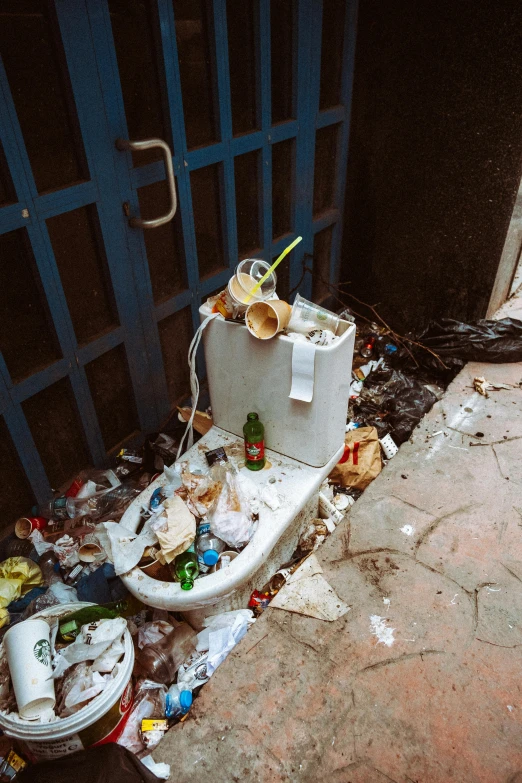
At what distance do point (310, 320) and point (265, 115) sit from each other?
4.41 feet

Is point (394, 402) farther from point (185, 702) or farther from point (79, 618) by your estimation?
point (79, 618)

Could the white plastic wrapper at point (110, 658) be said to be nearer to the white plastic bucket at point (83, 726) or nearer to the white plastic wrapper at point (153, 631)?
the white plastic bucket at point (83, 726)

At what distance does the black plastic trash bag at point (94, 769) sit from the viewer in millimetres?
1621

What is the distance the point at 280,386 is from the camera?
218 centimetres

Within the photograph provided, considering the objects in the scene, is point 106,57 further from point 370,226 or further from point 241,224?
point 370,226

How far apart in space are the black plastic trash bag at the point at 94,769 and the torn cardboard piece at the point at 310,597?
29.7 inches

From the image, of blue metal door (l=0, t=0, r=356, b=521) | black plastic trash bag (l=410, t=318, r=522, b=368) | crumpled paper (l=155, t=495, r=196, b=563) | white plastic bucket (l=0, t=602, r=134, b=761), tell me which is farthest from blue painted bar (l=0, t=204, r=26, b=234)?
black plastic trash bag (l=410, t=318, r=522, b=368)

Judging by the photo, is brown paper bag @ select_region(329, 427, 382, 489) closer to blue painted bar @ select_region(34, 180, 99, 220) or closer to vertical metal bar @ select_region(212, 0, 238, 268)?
vertical metal bar @ select_region(212, 0, 238, 268)

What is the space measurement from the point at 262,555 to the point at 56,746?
2.95 feet

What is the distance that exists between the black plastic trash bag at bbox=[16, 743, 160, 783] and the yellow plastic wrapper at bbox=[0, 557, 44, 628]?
698 millimetres

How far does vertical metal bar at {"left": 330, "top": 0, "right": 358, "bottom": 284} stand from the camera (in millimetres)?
3088

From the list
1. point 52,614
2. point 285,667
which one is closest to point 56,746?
point 52,614

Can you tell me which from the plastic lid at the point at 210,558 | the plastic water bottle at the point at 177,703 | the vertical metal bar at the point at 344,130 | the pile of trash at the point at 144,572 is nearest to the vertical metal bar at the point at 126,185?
the pile of trash at the point at 144,572

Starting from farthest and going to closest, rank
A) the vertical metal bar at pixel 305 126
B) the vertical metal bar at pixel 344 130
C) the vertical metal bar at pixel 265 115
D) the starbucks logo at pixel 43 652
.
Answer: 1. the vertical metal bar at pixel 344 130
2. the vertical metal bar at pixel 305 126
3. the vertical metal bar at pixel 265 115
4. the starbucks logo at pixel 43 652
